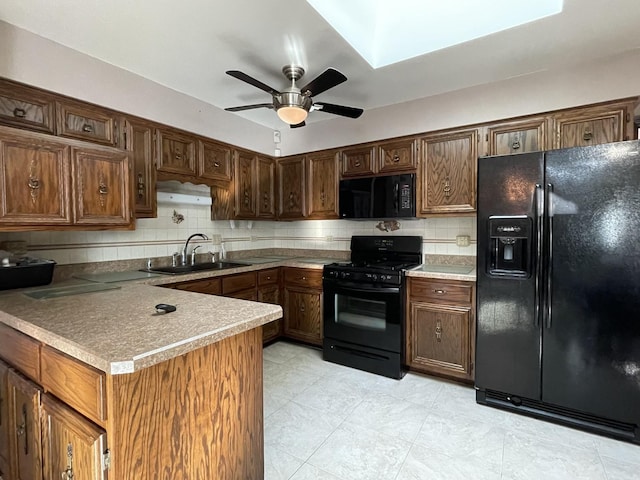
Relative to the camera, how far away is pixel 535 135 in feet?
7.95

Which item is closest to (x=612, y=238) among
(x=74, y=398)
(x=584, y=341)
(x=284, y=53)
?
(x=584, y=341)

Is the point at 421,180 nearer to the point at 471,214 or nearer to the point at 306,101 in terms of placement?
the point at 471,214

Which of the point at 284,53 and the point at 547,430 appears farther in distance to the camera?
the point at 284,53

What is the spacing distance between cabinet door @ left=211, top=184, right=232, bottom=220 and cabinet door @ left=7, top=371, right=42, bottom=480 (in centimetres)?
219

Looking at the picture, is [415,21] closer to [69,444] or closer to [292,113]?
[292,113]

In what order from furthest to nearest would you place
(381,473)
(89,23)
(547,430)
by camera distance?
1. (547,430)
2. (89,23)
3. (381,473)

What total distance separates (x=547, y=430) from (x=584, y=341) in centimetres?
62

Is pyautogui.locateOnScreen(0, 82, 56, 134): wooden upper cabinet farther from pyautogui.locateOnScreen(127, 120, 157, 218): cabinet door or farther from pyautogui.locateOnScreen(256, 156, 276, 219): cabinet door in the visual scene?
pyautogui.locateOnScreen(256, 156, 276, 219): cabinet door


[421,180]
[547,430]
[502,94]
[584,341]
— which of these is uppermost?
[502,94]

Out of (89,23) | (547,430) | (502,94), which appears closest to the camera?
(89,23)

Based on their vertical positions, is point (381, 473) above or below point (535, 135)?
below

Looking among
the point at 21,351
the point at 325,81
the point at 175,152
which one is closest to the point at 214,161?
the point at 175,152

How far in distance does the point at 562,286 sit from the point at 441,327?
0.90 m

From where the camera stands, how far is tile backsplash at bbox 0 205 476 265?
2.32 m
